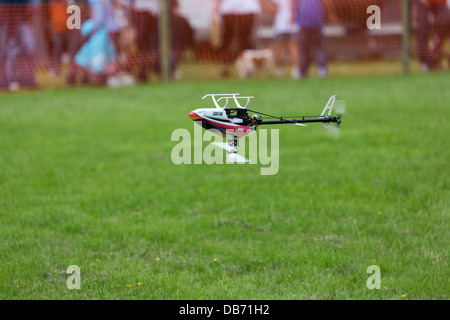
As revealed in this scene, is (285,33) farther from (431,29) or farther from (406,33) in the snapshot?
(431,29)

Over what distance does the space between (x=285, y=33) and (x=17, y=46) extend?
9.45m

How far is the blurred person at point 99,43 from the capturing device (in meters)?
19.5

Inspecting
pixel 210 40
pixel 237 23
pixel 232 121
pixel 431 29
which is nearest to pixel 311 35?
pixel 237 23

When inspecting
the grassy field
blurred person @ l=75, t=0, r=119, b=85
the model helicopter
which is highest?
blurred person @ l=75, t=0, r=119, b=85

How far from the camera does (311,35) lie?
68.7 feet

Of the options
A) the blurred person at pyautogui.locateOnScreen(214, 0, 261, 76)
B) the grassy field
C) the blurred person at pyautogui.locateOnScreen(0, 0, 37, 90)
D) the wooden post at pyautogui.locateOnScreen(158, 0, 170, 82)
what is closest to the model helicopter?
the grassy field

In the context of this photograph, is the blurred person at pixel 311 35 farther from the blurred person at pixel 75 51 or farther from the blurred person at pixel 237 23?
the blurred person at pixel 75 51

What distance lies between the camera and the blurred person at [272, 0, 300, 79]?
804 inches

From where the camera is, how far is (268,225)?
23.4ft

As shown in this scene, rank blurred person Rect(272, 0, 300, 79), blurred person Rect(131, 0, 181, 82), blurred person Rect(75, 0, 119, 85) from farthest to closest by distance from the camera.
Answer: blurred person Rect(272, 0, 300, 79) → blurred person Rect(131, 0, 181, 82) → blurred person Rect(75, 0, 119, 85)

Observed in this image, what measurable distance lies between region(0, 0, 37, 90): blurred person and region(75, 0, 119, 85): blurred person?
167 centimetres

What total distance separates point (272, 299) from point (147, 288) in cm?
122

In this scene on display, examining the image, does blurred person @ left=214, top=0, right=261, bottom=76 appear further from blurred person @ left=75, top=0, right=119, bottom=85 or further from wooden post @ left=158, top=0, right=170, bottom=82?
blurred person @ left=75, top=0, right=119, bottom=85
